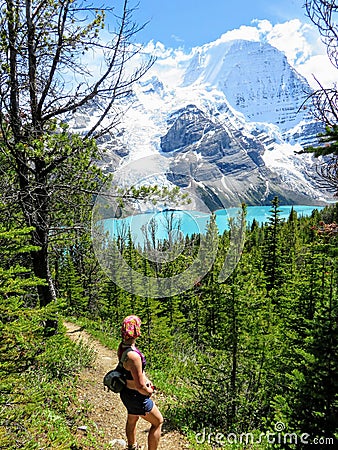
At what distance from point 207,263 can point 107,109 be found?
3.94 meters

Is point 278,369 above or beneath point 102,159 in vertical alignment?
beneath

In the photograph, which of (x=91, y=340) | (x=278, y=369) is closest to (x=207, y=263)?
(x=278, y=369)

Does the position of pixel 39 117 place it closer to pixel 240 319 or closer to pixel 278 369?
pixel 240 319

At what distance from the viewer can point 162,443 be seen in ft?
18.2

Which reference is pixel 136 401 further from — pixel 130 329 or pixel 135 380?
pixel 130 329

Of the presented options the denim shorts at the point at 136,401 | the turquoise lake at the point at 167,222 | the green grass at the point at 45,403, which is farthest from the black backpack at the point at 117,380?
the turquoise lake at the point at 167,222

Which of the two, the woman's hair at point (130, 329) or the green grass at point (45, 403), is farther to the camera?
the woman's hair at point (130, 329)

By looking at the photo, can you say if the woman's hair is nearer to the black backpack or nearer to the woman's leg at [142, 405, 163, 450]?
the black backpack

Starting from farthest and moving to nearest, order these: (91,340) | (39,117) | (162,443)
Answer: (91,340)
(39,117)
(162,443)

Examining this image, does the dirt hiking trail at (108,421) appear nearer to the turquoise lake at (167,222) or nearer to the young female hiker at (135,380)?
the young female hiker at (135,380)

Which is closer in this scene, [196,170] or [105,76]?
[196,170]

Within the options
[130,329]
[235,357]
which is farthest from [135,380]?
[235,357]

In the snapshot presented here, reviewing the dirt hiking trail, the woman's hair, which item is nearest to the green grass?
the dirt hiking trail

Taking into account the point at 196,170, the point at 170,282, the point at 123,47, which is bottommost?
the point at 170,282
